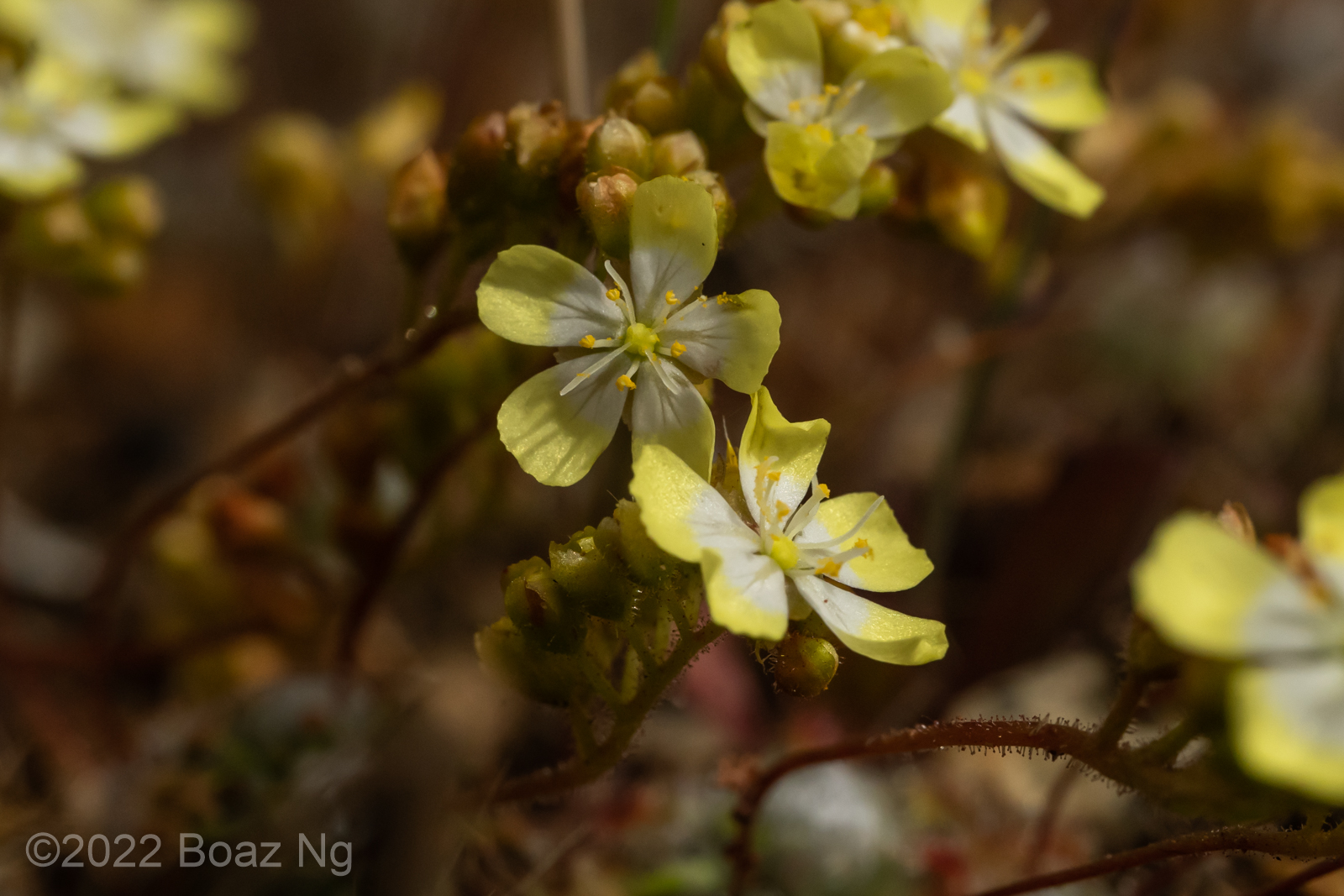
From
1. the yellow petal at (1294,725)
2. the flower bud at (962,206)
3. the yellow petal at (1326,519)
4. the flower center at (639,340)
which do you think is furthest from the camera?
the flower bud at (962,206)

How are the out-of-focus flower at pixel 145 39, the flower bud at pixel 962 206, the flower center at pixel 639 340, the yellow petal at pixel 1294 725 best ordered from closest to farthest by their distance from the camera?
1. the yellow petal at pixel 1294 725
2. the flower center at pixel 639 340
3. the flower bud at pixel 962 206
4. the out-of-focus flower at pixel 145 39

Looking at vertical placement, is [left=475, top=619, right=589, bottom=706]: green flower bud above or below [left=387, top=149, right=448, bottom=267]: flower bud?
below

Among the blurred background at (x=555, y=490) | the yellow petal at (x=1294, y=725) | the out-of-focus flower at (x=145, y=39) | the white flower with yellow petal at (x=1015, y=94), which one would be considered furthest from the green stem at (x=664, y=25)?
the yellow petal at (x=1294, y=725)

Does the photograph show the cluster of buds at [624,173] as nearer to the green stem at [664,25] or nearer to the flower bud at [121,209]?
the green stem at [664,25]

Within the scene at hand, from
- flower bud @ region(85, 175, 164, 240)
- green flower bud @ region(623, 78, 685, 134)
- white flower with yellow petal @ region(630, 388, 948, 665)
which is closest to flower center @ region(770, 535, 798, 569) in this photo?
white flower with yellow petal @ region(630, 388, 948, 665)

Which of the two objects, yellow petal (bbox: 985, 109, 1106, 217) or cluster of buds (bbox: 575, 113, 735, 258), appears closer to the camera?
cluster of buds (bbox: 575, 113, 735, 258)

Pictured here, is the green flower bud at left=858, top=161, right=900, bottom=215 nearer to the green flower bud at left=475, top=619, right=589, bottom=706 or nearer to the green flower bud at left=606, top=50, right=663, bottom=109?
the green flower bud at left=606, top=50, right=663, bottom=109
